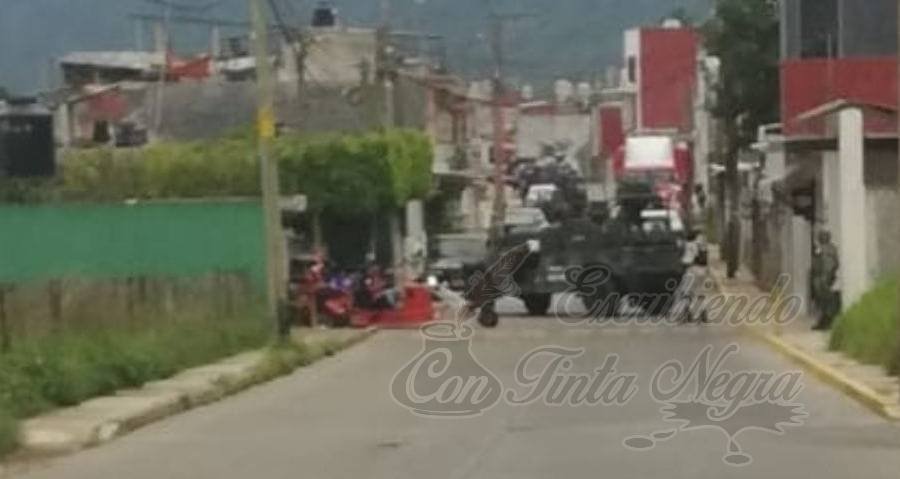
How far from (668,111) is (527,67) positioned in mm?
15524

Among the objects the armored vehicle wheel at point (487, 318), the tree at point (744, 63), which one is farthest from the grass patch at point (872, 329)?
the tree at point (744, 63)

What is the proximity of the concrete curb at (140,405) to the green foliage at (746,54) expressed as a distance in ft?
94.8

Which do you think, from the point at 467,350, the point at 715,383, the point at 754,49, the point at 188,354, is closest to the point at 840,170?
the point at 467,350

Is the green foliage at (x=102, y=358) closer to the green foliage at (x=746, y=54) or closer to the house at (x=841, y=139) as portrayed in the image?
the house at (x=841, y=139)

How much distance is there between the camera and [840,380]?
25891 mm

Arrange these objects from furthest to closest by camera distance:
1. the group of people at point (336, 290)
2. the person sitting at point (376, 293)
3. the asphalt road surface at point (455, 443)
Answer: the person sitting at point (376, 293)
the group of people at point (336, 290)
the asphalt road surface at point (455, 443)

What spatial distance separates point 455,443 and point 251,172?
3414cm

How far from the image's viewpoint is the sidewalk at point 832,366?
23125 millimetres

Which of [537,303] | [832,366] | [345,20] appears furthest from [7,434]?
[345,20]

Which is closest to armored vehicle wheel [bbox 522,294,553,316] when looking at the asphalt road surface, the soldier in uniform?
the soldier in uniform

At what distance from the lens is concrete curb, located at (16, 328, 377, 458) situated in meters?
20.1

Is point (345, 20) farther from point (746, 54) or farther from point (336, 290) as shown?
point (336, 290)

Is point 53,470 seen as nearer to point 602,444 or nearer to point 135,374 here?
point 602,444

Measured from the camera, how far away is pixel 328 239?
180ft
